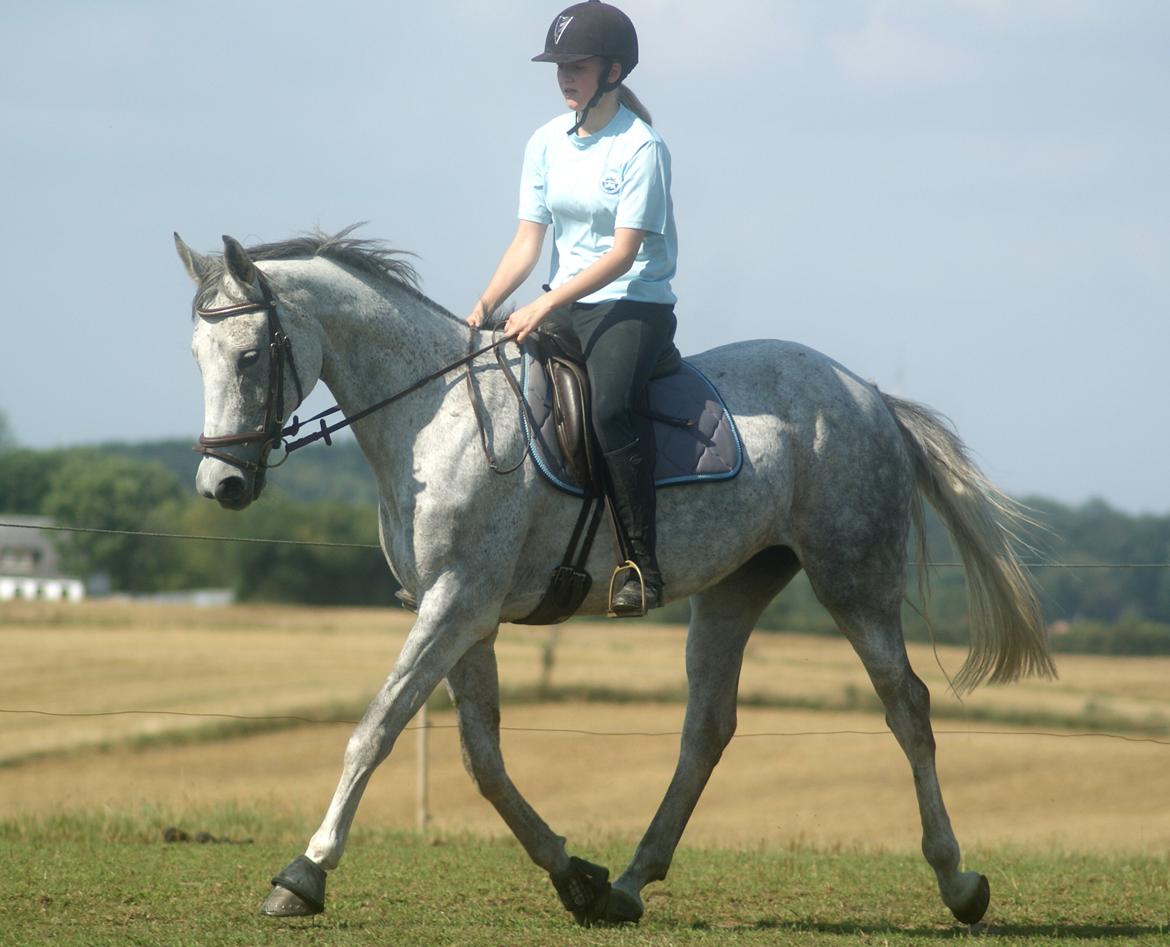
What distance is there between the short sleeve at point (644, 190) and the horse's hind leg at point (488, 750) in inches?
69.8

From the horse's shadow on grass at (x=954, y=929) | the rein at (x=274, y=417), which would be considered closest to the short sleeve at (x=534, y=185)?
the rein at (x=274, y=417)

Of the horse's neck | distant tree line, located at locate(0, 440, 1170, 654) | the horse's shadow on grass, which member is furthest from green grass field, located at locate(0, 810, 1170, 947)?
distant tree line, located at locate(0, 440, 1170, 654)

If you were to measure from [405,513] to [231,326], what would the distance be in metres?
0.93

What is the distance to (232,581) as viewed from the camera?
94.9 metres

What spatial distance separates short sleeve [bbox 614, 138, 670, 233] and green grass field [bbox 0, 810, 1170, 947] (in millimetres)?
2717

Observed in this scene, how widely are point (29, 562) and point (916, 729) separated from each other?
366 ft

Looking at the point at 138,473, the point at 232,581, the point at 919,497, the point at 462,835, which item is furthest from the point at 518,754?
the point at 138,473

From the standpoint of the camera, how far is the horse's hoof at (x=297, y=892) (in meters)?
5.28

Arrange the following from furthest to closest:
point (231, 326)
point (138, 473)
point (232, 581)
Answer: point (138, 473) < point (232, 581) < point (231, 326)

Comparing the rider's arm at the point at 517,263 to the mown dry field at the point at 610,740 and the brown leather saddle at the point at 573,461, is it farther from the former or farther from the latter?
the mown dry field at the point at 610,740

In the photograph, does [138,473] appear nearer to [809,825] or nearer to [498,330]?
[809,825]

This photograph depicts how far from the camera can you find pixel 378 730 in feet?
17.8

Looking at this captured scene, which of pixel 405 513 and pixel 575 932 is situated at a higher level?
pixel 405 513

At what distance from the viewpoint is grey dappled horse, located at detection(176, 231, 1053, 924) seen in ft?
17.7
